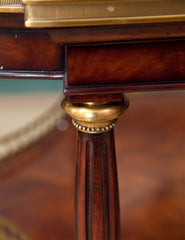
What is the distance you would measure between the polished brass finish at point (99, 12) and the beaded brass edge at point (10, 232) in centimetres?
64

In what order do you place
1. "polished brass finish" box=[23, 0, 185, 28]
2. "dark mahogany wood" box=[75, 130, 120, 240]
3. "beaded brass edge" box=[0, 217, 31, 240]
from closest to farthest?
"polished brass finish" box=[23, 0, 185, 28] → "dark mahogany wood" box=[75, 130, 120, 240] → "beaded brass edge" box=[0, 217, 31, 240]

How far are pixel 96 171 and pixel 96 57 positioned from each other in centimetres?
12

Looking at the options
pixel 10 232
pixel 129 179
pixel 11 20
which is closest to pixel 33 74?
pixel 11 20

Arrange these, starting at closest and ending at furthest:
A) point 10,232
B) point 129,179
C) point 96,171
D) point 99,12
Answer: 1. point 99,12
2. point 96,171
3. point 10,232
4. point 129,179

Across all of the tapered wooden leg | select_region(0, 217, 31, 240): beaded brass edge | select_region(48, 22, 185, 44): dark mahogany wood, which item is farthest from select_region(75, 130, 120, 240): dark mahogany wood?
select_region(0, 217, 31, 240): beaded brass edge

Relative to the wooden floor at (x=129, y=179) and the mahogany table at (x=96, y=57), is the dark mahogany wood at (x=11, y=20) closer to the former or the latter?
the mahogany table at (x=96, y=57)

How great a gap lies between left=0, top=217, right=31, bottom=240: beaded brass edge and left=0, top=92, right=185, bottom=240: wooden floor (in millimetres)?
14

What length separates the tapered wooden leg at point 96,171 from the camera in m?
0.38

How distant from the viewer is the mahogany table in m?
0.30

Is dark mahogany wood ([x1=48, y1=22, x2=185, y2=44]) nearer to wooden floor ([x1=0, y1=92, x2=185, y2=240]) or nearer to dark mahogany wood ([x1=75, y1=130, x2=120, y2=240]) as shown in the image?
dark mahogany wood ([x1=75, y1=130, x2=120, y2=240])

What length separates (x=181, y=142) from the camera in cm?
115

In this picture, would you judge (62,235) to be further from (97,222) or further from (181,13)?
(181,13)

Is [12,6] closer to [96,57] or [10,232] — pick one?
[96,57]

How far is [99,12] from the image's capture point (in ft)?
0.98
